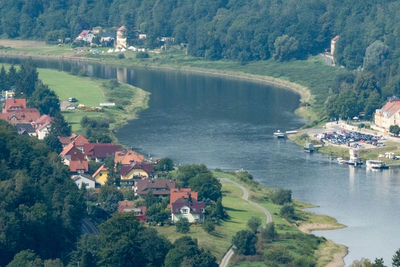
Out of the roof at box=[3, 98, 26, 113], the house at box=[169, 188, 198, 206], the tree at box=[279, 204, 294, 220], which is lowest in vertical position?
the tree at box=[279, 204, 294, 220]

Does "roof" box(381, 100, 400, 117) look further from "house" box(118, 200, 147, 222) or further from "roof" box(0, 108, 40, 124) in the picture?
"house" box(118, 200, 147, 222)

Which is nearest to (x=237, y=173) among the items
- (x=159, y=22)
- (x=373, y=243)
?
(x=373, y=243)

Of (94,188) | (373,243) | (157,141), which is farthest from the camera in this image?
(157,141)

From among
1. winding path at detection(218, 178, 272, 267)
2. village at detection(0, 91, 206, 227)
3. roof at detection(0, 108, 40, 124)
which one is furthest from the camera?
roof at detection(0, 108, 40, 124)

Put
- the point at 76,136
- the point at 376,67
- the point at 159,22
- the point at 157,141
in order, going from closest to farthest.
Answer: the point at 76,136
the point at 157,141
the point at 376,67
the point at 159,22

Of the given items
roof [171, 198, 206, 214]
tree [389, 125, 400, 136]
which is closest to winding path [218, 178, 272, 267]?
roof [171, 198, 206, 214]

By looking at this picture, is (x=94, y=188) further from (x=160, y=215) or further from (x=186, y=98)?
(x=186, y=98)

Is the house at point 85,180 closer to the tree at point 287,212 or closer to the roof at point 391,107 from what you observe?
the tree at point 287,212

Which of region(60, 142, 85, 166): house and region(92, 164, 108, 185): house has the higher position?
region(60, 142, 85, 166): house
